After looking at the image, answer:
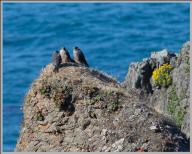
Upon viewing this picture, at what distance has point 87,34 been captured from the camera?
197 ft

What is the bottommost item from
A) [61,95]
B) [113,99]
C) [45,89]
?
[113,99]

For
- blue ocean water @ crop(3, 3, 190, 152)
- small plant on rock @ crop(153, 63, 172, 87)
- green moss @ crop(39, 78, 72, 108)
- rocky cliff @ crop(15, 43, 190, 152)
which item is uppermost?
blue ocean water @ crop(3, 3, 190, 152)

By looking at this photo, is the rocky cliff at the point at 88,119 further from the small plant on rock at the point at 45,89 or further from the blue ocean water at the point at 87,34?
the blue ocean water at the point at 87,34

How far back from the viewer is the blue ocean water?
5169 centimetres

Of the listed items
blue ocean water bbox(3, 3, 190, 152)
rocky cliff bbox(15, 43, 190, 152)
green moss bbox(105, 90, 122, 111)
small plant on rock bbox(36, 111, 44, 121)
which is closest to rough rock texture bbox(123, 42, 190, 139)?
rocky cliff bbox(15, 43, 190, 152)

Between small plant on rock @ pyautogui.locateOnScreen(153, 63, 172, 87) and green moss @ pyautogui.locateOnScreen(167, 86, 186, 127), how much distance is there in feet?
1.68

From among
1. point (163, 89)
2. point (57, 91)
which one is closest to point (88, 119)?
point (57, 91)

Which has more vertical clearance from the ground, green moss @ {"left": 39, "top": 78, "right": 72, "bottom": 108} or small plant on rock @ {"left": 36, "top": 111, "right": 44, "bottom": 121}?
green moss @ {"left": 39, "top": 78, "right": 72, "bottom": 108}

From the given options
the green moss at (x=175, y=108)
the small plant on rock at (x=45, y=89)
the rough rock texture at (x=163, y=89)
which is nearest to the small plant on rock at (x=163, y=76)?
the rough rock texture at (x=163, y=89)

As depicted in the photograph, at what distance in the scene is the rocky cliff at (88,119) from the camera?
19.1 metres

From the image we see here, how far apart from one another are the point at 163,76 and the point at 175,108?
2048 mm

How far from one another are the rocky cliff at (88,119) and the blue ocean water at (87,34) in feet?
74.1

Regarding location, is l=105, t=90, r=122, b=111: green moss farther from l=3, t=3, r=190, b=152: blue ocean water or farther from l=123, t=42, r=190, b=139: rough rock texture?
l=3, t=3, r=190, b=152: blue ocean water

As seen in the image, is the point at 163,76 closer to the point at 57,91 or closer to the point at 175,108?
the point at 175,108
